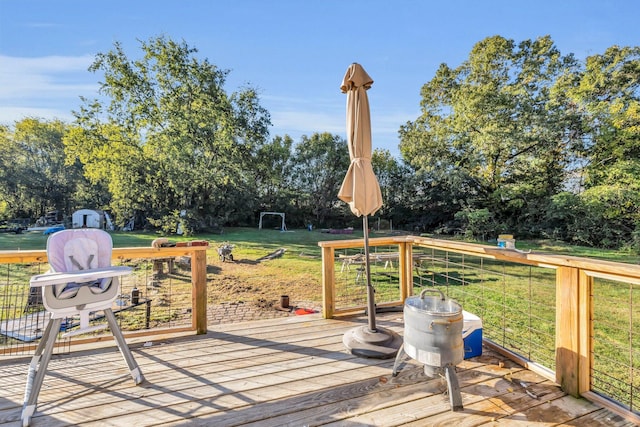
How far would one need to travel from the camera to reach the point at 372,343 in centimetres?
243

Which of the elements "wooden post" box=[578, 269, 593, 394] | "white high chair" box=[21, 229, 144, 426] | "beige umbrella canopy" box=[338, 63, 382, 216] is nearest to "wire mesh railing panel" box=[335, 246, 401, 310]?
"beige umbrella canopy" box=[338, 63, 382, 216]

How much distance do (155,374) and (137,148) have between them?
16141 millimetres

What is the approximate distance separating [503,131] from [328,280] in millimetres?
13134

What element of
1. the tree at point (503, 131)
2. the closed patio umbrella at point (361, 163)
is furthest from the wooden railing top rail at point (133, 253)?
the tree at point (503, 131)

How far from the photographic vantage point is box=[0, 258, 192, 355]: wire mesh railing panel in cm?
335

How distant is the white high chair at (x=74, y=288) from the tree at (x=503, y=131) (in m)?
14.7

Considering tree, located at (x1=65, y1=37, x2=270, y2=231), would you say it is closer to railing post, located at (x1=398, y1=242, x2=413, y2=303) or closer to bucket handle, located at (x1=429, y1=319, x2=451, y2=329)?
railing post, located at (x1=398, y1=242, x2=413, y2=303)

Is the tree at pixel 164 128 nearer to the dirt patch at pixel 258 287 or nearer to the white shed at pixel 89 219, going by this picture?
the white shed at pixel 89 219

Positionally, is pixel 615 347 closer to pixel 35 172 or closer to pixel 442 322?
pixel 442 322

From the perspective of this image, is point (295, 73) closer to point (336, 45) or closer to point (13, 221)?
point (336, 45)

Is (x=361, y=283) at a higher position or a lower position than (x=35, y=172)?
lower

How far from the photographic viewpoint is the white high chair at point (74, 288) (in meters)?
1.65

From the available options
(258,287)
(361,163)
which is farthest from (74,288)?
(258,287)

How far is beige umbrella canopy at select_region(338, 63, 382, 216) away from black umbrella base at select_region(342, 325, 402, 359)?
99 centimetres
